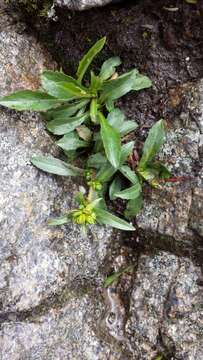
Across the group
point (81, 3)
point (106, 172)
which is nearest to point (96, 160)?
point (106, 172)

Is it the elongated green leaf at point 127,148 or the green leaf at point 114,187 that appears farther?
the green leaf at point 114,187

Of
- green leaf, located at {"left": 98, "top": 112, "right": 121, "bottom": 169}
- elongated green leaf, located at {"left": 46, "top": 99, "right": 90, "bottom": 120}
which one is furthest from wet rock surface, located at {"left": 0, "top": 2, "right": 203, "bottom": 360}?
green leaf, located at {"left": 98, "top": 112, "right": 121, "bottom": 169}

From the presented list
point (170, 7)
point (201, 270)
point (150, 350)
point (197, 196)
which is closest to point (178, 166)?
point (197, 196)

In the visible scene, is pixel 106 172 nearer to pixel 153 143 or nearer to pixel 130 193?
pixel 130 193

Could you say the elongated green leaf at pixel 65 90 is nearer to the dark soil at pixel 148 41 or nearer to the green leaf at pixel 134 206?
the dark soil at pixel 148 41

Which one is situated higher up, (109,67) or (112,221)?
(109,67)

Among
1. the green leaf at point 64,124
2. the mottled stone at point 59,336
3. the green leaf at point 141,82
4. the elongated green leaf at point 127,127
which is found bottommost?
the mottled stone at point 59,336

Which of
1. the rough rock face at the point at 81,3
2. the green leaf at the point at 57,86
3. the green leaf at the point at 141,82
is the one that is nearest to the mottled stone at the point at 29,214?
the green leaf at the point at 57,86
